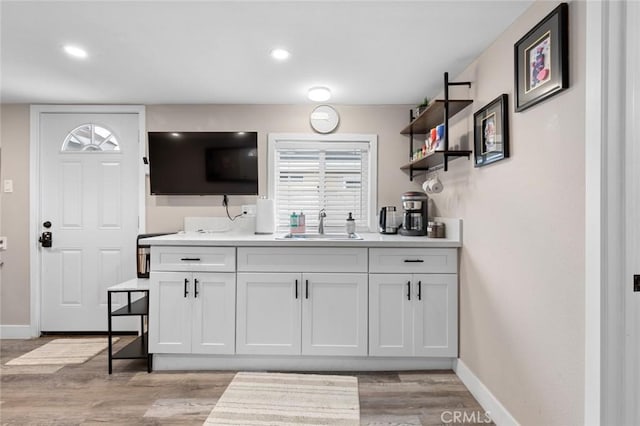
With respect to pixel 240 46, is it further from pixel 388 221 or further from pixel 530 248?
pixel 530 248

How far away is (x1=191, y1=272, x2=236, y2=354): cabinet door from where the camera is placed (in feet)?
7.73

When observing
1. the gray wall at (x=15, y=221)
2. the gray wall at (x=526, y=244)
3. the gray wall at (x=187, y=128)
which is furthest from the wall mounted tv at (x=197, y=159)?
the gray wall at (x=526, y=244)

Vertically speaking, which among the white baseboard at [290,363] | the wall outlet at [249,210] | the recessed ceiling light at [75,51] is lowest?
the white baseboard at [290,363]

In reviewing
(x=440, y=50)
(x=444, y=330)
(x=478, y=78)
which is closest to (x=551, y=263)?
(x=444, y=330)

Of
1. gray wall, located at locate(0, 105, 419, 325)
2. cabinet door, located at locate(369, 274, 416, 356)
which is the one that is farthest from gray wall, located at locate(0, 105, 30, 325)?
cabinet door, located at locate(369, 274, 416, 356)

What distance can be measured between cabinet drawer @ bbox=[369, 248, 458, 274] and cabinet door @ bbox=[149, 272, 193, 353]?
137 cm

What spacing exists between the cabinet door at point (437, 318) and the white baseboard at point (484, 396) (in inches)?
4.7

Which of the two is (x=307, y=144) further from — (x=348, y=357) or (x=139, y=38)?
(x=348, y=357)

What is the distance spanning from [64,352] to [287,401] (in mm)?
2069

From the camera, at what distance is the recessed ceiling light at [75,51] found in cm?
202

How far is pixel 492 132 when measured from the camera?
186 centimetres

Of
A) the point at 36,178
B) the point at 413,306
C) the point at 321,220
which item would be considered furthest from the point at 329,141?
the point at 36,178

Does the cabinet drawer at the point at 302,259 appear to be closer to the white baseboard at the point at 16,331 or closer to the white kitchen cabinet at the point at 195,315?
the white kitchen cabinet at the point at 195,315

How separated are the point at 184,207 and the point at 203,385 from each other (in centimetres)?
158
